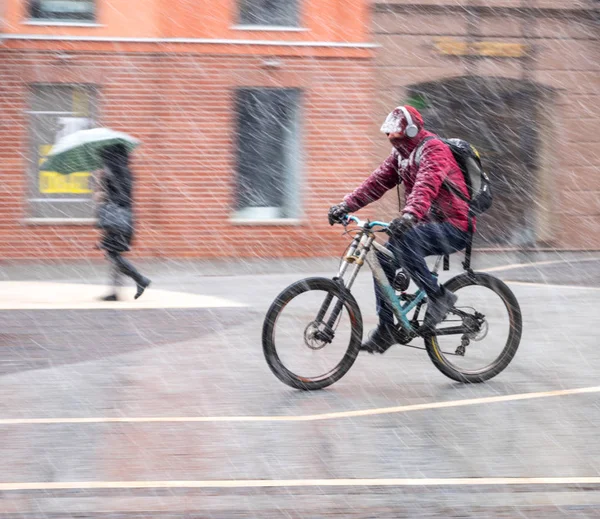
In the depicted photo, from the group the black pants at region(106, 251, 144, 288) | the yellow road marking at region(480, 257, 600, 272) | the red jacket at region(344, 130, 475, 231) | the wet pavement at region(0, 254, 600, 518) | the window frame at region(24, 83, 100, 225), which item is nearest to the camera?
the wet pavement at region(0, 254, 600, 518)

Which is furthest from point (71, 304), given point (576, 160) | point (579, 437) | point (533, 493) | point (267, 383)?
point (576, 160)

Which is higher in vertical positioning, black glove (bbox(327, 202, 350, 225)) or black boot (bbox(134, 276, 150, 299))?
black glove (bbox(327, 202, 350, 225))

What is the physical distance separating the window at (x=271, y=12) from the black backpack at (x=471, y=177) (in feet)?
42.5

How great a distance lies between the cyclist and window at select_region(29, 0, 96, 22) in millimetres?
12963

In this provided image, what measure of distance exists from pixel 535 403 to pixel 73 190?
1366 cm

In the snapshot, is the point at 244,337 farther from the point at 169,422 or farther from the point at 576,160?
the point at 576,160

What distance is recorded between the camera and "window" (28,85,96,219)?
1931 cm

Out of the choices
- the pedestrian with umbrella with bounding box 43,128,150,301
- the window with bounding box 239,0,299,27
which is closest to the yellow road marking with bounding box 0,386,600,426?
the pedestrian with umbrella with bounding box 43,128,150,301

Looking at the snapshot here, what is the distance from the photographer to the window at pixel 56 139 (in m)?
19.3

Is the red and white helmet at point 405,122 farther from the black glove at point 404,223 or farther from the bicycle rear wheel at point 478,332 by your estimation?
the bicycle rear wheel at point 478,332

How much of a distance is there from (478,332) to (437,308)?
0.37m

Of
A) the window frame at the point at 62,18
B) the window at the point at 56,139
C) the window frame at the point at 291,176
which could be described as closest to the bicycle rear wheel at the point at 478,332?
the window frame at the point at 291,176

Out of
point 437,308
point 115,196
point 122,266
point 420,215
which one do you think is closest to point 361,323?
point 437,308

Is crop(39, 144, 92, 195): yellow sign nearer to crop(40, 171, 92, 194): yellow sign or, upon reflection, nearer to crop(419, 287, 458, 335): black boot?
crop(40, 171, 92, 194): yellow sign
